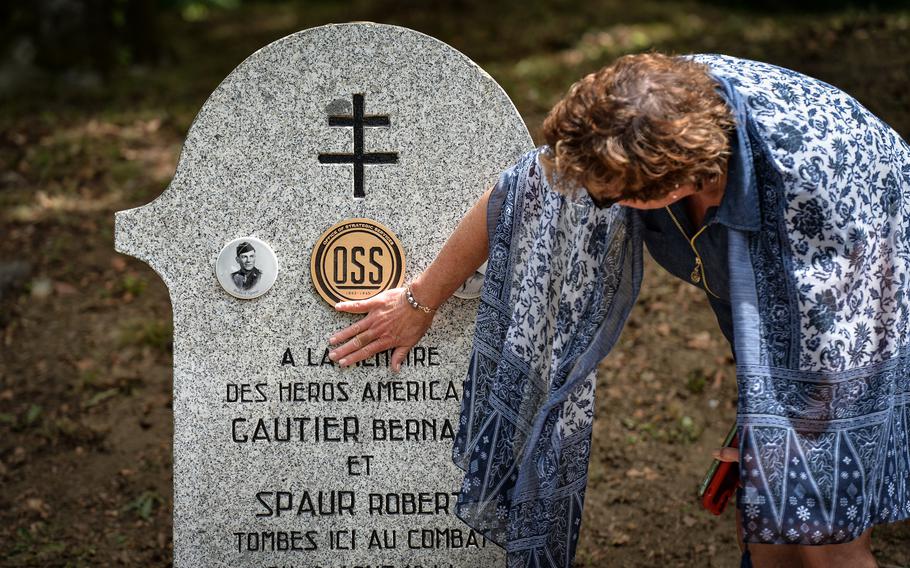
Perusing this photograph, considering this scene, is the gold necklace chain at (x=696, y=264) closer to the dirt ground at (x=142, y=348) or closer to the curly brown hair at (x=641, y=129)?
the curly brown hair at (x=641, y=129)

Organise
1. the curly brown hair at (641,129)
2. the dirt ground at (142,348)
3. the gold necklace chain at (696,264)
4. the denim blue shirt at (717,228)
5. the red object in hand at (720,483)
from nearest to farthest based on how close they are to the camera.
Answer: the curly brown hair at (641,129), the denim blue shirt at (717,228), the gold necklace chain at (696,264), the red object in hand at (720,483), the dirt ground at (142,348)

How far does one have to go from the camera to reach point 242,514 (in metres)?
3.07

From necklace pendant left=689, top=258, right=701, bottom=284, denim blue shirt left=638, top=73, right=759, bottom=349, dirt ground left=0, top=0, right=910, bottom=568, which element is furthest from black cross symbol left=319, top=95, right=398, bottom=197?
dirt ground left=0, top=0, right=910, bottom=568

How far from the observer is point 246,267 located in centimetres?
299

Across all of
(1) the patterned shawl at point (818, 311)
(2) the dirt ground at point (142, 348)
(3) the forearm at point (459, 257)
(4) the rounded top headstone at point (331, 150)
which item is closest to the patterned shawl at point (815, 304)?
(1) the patterned shawl at point (818, 311)

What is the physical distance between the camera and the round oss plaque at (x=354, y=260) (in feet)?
9.82

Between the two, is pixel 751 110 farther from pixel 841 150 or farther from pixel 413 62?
pixel 413 62

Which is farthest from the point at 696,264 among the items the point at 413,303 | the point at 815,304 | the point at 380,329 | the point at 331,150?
the point at 331,150

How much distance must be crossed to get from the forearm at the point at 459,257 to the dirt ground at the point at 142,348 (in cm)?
134

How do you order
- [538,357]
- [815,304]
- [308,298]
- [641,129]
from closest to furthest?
1. [641,129]
2. [815,304]
3. [538,357]
4. [308,298]

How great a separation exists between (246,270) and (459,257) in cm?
65

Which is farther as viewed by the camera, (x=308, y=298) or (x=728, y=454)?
(x=308, y=298)

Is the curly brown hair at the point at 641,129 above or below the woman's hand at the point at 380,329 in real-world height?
above

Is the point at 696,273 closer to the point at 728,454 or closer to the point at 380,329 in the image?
the point at 728,454
